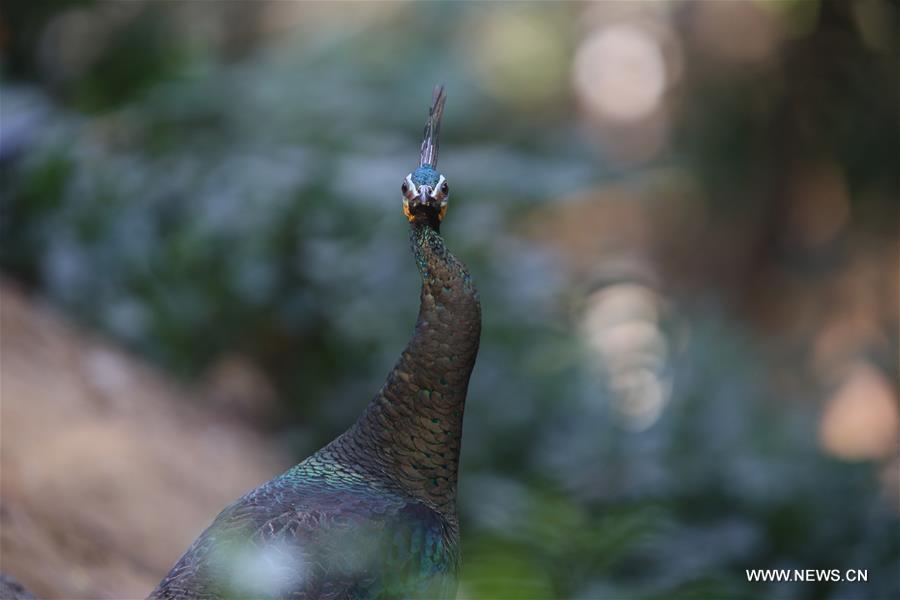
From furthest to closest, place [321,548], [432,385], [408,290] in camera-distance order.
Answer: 1. [408,290]
2. [432,385]
3. [321,548]

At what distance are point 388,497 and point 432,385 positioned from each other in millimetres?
335

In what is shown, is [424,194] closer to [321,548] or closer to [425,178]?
[425,178]

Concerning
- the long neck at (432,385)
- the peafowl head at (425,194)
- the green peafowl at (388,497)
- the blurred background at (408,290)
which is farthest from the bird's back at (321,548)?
the blurred background at (408,290)

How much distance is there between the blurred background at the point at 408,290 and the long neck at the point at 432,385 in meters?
1.67

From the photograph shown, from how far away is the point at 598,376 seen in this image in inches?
257

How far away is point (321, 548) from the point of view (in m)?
2.73

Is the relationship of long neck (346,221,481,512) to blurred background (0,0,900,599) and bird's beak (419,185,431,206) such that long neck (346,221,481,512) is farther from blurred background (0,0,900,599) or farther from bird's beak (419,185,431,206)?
blurred background (0,0,900,599)

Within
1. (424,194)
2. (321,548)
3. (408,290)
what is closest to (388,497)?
(321,548)

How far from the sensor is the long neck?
3.08 metres

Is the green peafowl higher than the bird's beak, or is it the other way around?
the bird's beak

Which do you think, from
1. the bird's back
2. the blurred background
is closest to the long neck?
the bird's back

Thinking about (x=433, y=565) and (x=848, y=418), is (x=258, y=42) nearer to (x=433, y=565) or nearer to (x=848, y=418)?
(x=848, y=418)

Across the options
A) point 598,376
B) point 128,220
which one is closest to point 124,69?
point 128,220

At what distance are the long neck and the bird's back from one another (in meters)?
0.11
